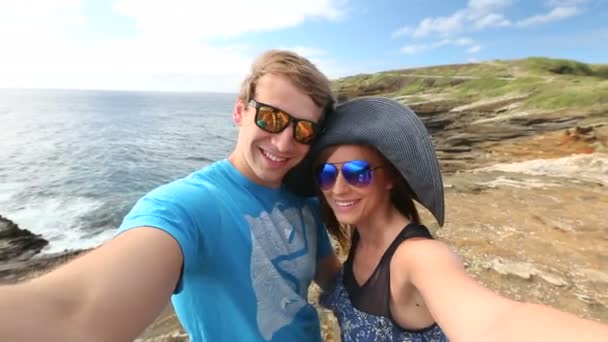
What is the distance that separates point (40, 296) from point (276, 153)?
1312 millimetres

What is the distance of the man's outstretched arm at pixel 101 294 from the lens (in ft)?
3.23

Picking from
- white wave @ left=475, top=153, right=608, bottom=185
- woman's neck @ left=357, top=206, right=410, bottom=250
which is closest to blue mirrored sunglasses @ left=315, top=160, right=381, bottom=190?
woman's neck @ left=357, top=206, right=410, bottom=250

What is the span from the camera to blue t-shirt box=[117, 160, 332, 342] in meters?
1.61

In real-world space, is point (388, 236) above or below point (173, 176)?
above

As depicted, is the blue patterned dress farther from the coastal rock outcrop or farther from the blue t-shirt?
the coastal rock outcrop

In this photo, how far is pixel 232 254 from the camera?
5.73 feet

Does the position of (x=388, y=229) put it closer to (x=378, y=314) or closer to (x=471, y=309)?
(x=378, y=314)

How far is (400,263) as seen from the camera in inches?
74.2

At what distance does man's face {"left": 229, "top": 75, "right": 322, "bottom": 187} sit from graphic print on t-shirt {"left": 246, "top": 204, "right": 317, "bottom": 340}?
0.22m

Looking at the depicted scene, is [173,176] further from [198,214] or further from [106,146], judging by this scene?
[198,214]

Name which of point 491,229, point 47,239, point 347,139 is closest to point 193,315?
point 347,139

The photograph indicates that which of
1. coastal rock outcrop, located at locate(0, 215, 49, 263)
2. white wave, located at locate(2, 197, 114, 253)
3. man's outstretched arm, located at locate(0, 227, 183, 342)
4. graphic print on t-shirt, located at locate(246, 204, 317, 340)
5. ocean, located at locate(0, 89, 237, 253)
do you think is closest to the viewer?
man's outstretched arm, located at locate(0, 227, 183, 342)

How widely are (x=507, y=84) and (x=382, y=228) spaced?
44928 mm

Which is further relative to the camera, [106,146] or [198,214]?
[106,146]
